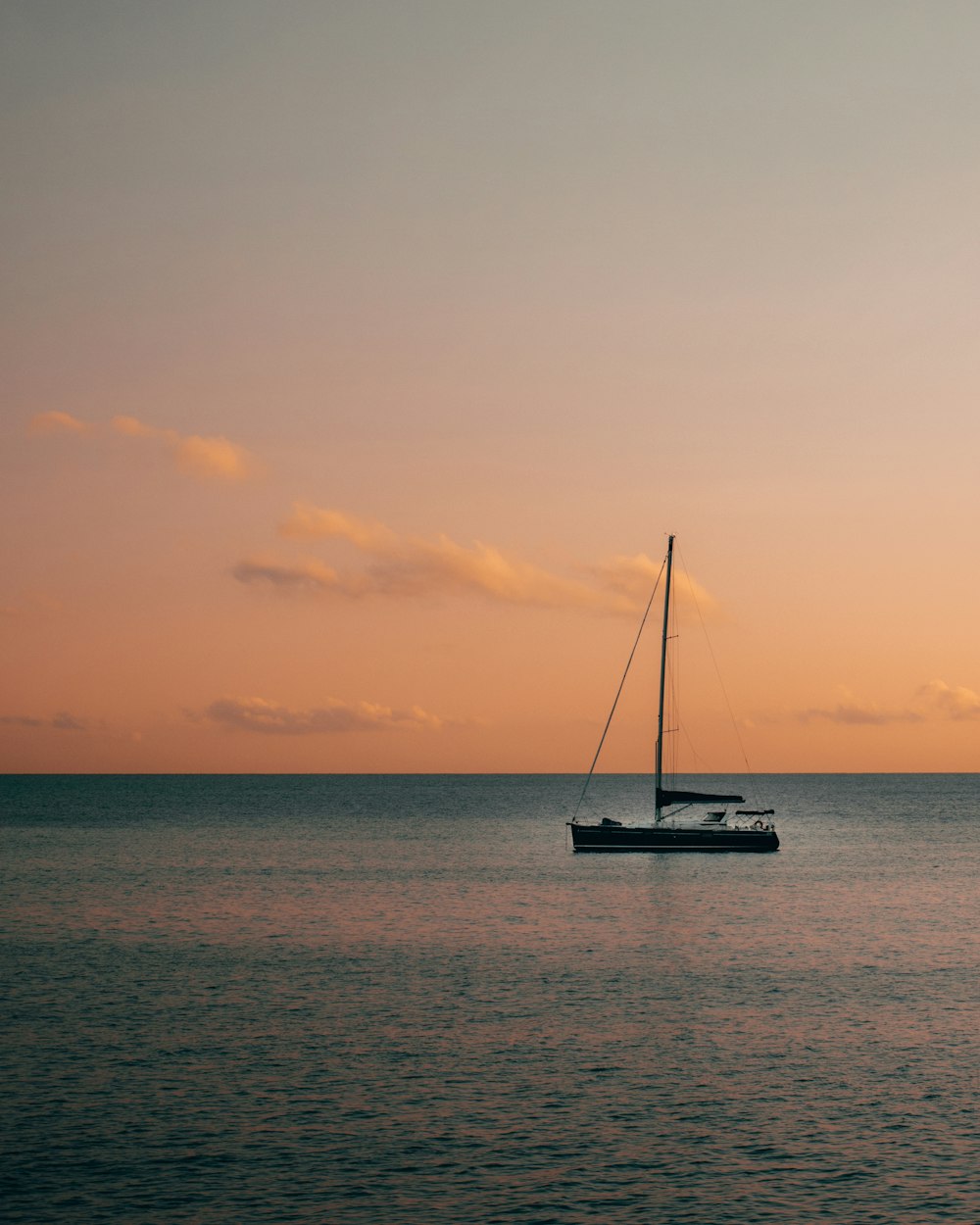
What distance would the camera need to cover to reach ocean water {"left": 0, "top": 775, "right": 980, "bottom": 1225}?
84.4 feet

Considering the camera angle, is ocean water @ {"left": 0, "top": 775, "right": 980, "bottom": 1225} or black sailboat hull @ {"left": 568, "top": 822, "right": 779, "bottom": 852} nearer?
ocean water @ {"left": 0, "top": 775, "right": 980, "bottom": 1225}

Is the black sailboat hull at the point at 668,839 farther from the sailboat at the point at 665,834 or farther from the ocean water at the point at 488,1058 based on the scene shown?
the ocean water at the point at 488,1058

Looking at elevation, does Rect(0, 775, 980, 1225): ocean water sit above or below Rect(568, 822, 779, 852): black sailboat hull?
below

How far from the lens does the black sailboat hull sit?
9344 centimetres

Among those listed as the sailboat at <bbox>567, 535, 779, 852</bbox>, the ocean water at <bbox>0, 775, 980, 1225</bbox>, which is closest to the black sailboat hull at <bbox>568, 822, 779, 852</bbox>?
the sailboat at <bbox>567, 535, 779, 852</bbox>

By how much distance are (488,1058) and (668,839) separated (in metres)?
59.9

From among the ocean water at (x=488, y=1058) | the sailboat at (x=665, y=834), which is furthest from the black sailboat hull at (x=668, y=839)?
the ocean water at (x=488, y=1058)

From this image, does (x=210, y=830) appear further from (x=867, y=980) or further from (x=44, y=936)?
(x=867, y=980)

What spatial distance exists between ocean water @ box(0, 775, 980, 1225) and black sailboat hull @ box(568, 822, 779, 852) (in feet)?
51.5

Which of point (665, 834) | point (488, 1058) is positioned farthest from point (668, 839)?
point (488, 1058)

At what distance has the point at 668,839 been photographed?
9375cm

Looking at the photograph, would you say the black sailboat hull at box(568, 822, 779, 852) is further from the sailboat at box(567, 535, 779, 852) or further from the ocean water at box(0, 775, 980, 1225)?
the ocean water at box(0, 775, 980, 1225)

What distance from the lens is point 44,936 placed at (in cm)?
5856

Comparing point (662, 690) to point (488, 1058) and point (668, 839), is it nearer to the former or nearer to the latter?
point (668, 839)
